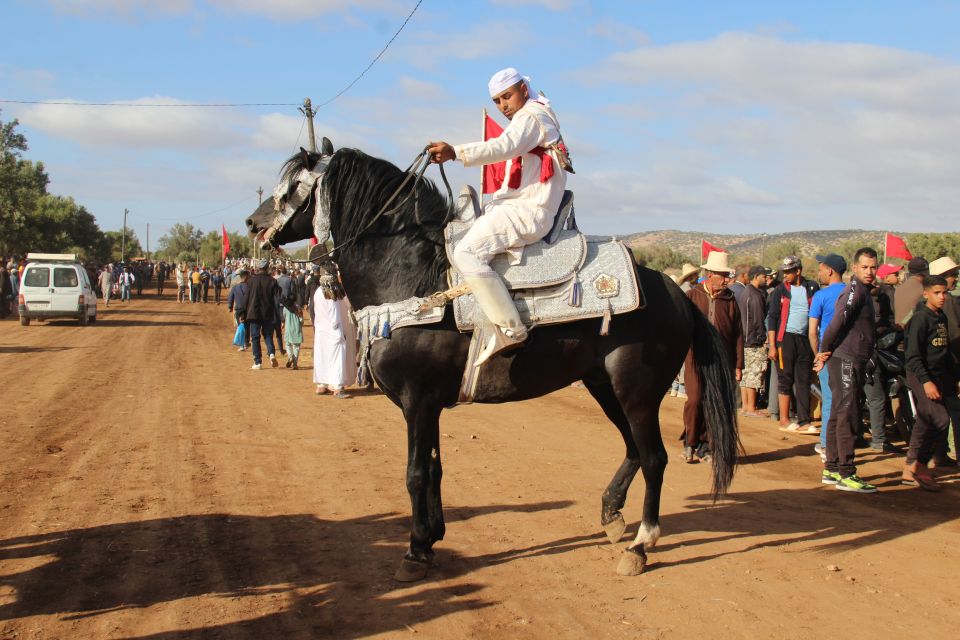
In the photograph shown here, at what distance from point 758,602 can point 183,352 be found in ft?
57.5

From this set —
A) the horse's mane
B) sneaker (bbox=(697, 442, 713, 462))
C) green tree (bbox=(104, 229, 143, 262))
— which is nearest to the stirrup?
the horse's mane

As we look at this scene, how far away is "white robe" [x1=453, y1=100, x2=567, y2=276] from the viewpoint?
16.6 feet

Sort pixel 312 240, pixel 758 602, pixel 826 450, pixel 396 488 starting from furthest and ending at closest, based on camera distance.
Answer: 1. pixel 826 450
2. pixel 396 488
3. pixel 312 240
4. pixel 758 602

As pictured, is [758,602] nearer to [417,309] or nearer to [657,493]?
[657,493]

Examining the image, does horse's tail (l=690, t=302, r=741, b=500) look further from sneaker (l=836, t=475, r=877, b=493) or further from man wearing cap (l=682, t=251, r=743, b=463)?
man wearing cap (l=682, t=251, r=743, b=463)

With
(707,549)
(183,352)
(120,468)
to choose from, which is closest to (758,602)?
(707,549)

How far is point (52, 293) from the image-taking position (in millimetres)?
26328

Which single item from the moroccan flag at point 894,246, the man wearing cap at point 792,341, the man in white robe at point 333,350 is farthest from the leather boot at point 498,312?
the moroccan flag at point 894,246

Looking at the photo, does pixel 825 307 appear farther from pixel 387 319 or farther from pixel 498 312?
pixel 387 319

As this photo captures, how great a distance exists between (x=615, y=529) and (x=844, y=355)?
3360mm

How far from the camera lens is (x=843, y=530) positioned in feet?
21.0

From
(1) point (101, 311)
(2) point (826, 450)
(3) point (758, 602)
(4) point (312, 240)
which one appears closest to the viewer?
(3) point (758, 602)

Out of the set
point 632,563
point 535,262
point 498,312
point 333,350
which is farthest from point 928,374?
point 333,350

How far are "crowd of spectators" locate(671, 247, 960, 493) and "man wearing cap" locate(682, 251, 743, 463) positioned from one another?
0.01 metres
